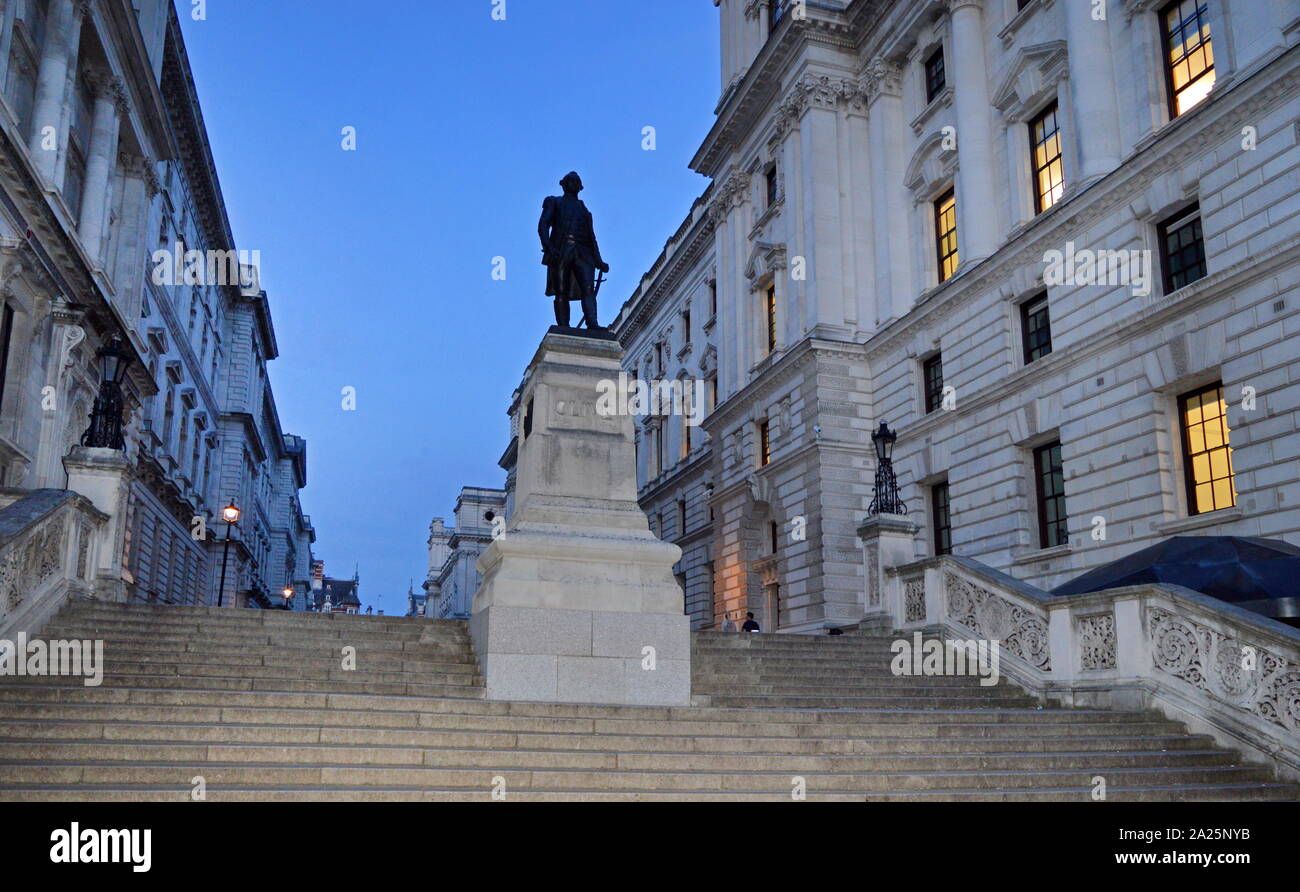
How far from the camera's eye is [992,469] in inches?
1003

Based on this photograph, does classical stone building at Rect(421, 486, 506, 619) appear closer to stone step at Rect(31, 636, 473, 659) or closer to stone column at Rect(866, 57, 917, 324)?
stone column at Rect(866, 57, 917, 324)

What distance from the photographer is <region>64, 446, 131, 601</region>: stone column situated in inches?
596

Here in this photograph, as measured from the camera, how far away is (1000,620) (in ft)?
46.0

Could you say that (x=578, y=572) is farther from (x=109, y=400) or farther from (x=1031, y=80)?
(x=1031, y=80)

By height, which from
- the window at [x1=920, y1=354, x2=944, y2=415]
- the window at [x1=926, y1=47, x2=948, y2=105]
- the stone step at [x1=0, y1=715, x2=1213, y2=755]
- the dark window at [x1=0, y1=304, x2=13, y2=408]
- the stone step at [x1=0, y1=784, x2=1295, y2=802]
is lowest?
the stone step at [x1=0, y1=784, x2=1295, y2=802]

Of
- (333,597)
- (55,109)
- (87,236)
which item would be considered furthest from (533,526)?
(333,597)

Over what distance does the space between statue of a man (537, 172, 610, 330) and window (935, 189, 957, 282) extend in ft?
58.5

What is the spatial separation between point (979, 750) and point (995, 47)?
77.0ft

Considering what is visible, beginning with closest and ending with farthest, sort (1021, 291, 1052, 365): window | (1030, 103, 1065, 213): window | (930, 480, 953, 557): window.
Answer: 1. (1021, 291, 1052, 365): window
2. (1030, 103, 1065, 213): window
3. (930, 480, 953, 557): window

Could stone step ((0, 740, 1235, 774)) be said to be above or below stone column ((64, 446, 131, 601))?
below

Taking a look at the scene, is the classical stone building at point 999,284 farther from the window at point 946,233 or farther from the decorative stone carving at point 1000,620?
the decorative stone carving at point 1000,620

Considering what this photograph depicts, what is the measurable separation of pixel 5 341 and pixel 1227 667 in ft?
75.3

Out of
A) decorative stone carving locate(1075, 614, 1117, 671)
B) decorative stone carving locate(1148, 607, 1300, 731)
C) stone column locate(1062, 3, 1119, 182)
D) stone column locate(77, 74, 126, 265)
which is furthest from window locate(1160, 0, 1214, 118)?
stone column locate(77, 74, 126, 265)
